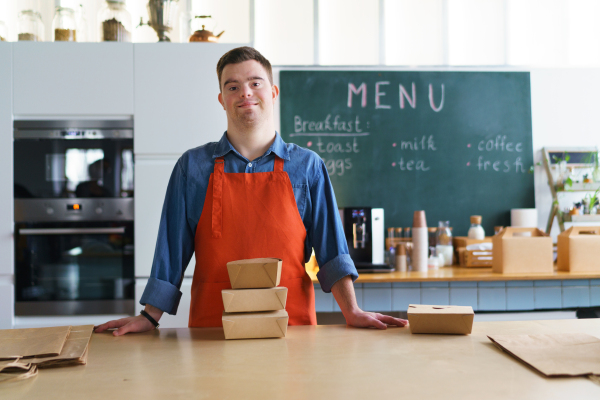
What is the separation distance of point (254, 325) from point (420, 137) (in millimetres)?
2296

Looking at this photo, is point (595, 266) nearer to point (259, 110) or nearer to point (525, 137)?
point (525, 137)

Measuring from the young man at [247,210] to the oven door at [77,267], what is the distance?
3.96ft

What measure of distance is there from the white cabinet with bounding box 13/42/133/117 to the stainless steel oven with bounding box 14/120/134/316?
87mm

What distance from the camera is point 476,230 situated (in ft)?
9.49

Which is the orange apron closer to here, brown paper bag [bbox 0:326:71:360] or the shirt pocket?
the shirt pocket

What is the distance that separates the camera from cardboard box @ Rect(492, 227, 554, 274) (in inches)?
98.1

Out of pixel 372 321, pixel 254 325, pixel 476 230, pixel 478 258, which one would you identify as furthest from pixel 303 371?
pixel 476 230

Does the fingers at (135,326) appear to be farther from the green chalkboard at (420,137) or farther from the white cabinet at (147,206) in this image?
the green chalkboard at (420,137)

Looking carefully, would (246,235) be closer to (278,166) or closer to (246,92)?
(278,166)

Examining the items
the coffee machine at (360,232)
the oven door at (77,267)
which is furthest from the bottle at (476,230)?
the oven door at (77,267)

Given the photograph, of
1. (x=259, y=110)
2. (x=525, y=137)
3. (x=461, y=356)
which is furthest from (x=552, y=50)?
(x=461, y=356)

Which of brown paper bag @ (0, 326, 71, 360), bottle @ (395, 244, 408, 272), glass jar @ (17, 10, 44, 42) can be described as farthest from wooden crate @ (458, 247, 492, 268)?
glass jar @ (17, 10, 44, 42)

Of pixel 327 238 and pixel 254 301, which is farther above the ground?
pixel 327 238

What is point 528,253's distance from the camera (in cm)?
251
